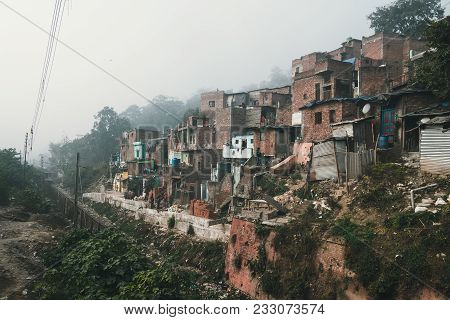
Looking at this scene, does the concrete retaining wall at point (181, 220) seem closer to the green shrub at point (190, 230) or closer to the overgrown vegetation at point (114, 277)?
the green shrub at point (190, 230)

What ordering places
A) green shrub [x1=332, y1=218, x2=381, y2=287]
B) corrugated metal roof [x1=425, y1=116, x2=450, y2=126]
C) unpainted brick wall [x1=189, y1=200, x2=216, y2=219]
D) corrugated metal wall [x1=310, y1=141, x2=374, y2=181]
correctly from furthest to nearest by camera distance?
1. unpainted brick wall [x1=189, y1=200, x2=216, y2=219]
2. corrugated metal wall [x1=310, y1=141, x2=374, y2=181]
3. corrugated metal roof [x1=425, y1=116, x2=450, y2=126]
4. green shrub [x1=332, y1=218, x2=381, y2=287]

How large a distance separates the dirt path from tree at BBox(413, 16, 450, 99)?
76.1 feet

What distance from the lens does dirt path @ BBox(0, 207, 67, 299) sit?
50.7 ft

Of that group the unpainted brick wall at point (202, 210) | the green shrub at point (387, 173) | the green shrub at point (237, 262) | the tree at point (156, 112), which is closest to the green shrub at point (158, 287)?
the green shrub at point (237, 262)

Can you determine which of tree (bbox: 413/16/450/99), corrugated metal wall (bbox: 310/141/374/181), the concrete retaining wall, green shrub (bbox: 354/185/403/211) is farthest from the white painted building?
tree (bbox: 413/16/450/99)

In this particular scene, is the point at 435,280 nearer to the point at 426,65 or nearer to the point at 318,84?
the point at 426,65

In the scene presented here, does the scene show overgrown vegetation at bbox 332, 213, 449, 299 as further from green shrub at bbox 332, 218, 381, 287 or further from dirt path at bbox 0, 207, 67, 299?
dirt path at bbox 0, 207, 67, 299

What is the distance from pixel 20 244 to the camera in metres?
21.7

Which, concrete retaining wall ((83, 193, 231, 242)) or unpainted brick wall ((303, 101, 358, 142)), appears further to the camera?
unpainted brick wall ((303, 101, 358, 142))

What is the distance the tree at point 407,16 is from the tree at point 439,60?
2668cm

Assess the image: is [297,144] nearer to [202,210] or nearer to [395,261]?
[202,210]

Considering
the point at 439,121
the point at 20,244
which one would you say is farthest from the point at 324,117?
the point at 20,244

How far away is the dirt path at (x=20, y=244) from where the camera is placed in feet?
50.7

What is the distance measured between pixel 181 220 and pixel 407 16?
40.9 metres
